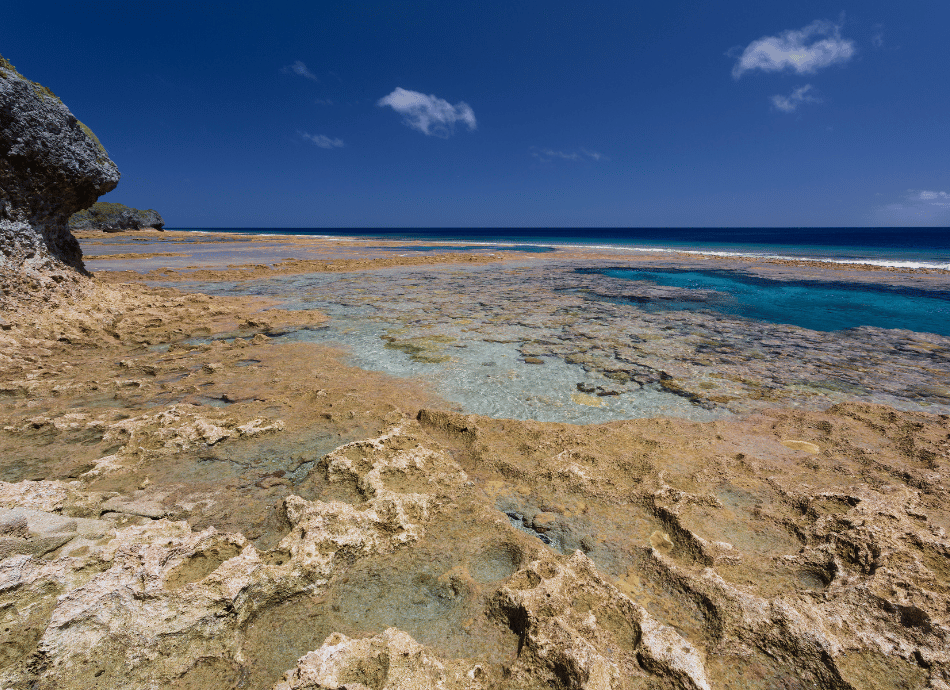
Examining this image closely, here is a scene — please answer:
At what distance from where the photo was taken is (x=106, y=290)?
7879mm

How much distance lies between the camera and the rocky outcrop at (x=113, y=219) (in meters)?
43.3

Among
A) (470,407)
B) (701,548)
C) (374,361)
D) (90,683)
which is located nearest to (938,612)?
(701,548)

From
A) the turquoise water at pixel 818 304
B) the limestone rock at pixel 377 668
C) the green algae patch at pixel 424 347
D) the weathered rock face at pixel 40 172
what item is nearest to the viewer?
the limestone rock at pixel 377 668

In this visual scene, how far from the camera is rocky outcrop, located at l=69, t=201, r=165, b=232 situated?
43312 millimetres

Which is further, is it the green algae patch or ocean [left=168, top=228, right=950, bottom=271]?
ocean [left=168, top=228, right=950, bottom=271]

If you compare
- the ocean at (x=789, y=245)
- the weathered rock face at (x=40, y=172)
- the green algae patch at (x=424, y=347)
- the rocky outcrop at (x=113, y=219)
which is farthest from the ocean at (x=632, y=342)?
the rocky outcrop at (x=113, y=219)

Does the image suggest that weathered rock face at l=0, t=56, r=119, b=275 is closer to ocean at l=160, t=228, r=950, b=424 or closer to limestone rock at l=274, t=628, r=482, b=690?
ocean at l=160, t=228, r=950, b=424

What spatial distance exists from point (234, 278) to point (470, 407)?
13.5 meters

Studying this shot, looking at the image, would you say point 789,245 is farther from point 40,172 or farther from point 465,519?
point 40,172

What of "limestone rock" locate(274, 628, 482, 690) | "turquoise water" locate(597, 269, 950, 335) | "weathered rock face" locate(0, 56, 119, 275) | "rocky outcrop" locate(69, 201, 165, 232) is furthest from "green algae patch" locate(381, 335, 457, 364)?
"rocky outcrop" locate(69, 201, 165, 232)

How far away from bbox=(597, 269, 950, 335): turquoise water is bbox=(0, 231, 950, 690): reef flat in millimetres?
3567

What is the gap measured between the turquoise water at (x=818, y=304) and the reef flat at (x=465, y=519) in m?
3.57

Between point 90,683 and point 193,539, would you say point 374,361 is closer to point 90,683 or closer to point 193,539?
point 193,539

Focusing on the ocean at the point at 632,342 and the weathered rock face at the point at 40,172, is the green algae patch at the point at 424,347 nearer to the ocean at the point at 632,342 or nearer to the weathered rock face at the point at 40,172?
the ocean at the point at 632,342
